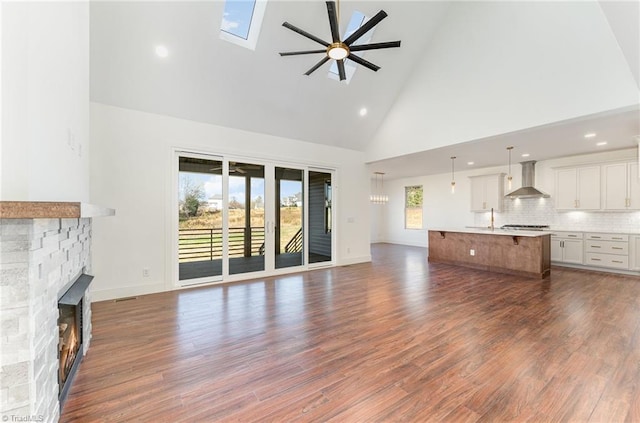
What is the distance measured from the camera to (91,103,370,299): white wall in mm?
4004

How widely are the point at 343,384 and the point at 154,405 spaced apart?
133cm

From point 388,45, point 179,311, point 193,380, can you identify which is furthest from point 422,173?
point 193,380

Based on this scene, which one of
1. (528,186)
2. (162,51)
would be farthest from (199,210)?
(528,186)

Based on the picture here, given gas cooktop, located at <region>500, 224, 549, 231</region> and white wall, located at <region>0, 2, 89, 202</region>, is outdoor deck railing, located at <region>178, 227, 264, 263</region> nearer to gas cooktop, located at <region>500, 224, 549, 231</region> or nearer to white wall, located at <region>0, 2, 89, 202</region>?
white wall, located at <region>0, 2, 89, 202</region>

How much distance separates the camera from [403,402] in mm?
1877

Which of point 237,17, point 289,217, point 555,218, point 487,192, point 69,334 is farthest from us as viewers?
point 487,192

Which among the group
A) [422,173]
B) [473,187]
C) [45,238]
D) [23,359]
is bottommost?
[23,359]

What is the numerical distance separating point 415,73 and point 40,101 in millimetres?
5893

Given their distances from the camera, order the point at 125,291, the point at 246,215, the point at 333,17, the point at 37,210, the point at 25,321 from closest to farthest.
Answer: the point at 37,210 → the point at 25,321 → the point at 333,17 → the point at 125,291 → the point at 246,215

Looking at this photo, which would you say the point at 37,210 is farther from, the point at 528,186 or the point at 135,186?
the point at 528,186

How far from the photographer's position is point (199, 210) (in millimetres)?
4863

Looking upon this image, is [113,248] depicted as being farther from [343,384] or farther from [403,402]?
[403,402]

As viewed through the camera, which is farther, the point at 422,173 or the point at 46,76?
the point at 422,173

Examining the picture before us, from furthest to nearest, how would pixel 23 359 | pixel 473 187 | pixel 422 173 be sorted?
pixel 422 173 → pixel 473 187 → pixel 23 359
